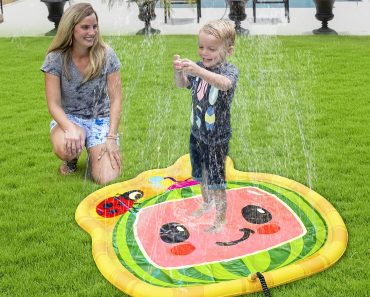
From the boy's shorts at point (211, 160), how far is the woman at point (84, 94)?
97cm

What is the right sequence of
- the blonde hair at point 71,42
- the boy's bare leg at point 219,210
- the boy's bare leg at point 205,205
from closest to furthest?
the boy's bare leg at point 219,210, the boy's bare leg at point 205,205, the blonde hair at point 71,42

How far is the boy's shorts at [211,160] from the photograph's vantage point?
12.2ft

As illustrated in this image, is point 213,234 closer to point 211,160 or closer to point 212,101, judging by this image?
point 211,160

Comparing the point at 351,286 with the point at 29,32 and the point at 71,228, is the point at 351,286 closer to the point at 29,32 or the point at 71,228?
the point at 71,228

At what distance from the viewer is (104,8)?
1440 centimetres

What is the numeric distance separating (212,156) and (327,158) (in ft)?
5.65

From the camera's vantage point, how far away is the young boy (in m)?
3.42

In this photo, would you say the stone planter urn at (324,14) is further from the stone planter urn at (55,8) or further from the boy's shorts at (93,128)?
the boy's shorts at (93,128)

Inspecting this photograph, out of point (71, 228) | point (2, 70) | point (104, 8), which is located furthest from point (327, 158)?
point (104, 8)

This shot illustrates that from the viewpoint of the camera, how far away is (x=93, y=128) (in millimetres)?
4895

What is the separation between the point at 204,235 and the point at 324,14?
25.9ft

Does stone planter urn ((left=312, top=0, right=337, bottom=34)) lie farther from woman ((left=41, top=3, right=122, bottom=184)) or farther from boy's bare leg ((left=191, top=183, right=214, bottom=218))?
boy's bare leg ((left=191, top=183, right=214, bottom=218))

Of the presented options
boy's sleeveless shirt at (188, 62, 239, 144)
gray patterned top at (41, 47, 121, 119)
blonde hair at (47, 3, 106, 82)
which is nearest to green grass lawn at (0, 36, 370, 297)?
gray patterned top at (41, 47, 121, 119)

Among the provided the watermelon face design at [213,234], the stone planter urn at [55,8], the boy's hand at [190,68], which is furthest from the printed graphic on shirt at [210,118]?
the stone planter urn at [55,8]
